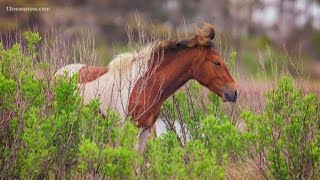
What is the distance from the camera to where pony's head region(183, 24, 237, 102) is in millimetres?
8188

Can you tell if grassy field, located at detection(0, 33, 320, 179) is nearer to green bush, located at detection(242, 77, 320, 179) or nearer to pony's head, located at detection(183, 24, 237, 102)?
green bush, located at detection(242, 77, 320, 179)

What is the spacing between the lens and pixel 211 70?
820 cm

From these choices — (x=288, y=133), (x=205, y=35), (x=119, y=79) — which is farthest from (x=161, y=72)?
(x=288, y=133)

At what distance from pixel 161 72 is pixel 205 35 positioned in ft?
2.05

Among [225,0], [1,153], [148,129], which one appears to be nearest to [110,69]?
[148,129]

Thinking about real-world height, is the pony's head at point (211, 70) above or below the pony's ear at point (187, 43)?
below

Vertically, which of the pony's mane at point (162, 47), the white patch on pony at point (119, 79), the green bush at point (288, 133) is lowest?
the green bush at point (288, 133)

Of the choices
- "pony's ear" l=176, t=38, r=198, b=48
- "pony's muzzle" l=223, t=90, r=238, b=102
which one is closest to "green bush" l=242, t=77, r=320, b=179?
"pony's muzzle" l=223, t=90, r=238, b=102

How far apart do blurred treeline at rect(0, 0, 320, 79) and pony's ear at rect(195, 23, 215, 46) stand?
0.63 meters

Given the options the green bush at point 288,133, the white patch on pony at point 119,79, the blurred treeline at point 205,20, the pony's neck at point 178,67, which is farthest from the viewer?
the blurred treeline at point 205,20

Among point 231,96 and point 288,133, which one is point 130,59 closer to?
point 231,96

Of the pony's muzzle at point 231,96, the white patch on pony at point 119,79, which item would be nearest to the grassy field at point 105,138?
the white patch on pony at point 119,79

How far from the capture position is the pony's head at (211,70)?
819 centimetres

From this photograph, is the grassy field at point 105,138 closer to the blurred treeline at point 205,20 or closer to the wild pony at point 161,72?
the wild pony at point 161,72
